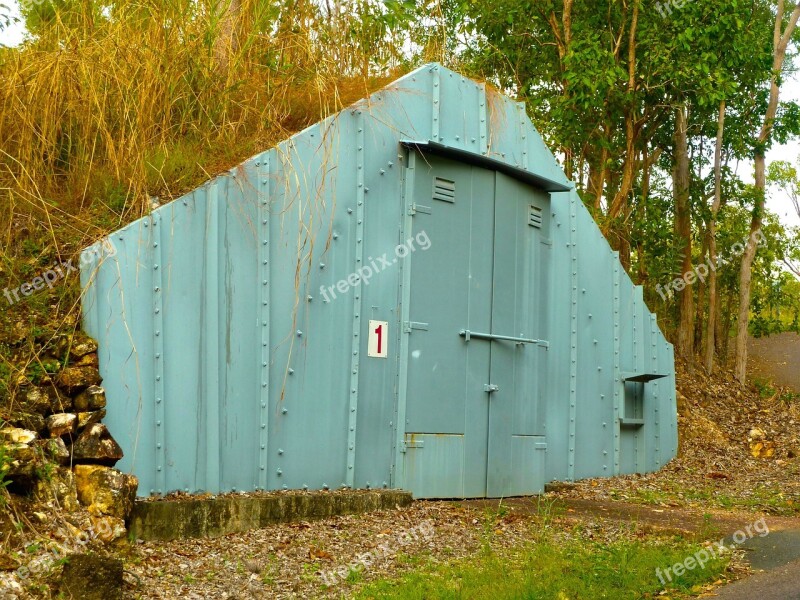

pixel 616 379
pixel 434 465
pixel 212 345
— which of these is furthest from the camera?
pixel 616 379

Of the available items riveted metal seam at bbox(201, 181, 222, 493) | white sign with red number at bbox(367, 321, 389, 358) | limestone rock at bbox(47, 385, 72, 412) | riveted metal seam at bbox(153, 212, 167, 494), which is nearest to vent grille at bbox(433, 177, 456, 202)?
white sign with red number at bbox(367, 321, 389, 358)

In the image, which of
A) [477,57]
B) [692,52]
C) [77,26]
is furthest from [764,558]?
[477,57]

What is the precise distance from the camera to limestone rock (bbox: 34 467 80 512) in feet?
19.6

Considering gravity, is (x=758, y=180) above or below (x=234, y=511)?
above

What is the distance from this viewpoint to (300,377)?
26.7 feet

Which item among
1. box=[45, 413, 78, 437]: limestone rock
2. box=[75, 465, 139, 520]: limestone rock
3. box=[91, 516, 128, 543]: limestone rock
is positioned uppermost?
box=[45, 413, 78, 437]: limestone rock

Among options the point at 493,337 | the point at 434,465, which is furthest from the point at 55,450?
the point at 493,337

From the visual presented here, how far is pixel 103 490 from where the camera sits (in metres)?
6.23

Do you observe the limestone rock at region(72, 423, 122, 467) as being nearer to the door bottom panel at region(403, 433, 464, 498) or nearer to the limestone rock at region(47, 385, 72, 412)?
the limestone rock at region(47, 385, 72, 412)

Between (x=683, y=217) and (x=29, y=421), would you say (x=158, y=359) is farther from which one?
(x=683, y=217)

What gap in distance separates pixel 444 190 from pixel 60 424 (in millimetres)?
4516

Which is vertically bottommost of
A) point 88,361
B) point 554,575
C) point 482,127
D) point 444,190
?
point 554,575

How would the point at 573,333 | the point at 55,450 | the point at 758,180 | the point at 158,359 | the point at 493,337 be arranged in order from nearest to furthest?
the point at 55,450 → the point at 158,359 → the point at 493,337 → the point at 573,333 → the point at 758,180

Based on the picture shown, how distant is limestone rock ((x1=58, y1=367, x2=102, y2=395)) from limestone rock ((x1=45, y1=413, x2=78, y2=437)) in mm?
219
